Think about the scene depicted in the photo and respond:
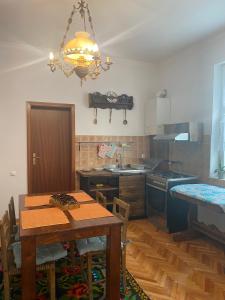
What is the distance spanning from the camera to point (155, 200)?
3994mm

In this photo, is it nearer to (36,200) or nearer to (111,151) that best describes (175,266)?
(36,200)

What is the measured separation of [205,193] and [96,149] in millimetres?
2147

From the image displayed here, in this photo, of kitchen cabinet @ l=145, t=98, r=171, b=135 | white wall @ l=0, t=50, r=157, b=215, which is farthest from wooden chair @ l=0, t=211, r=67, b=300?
kitchen cabinet @ l=145, t=98, r=171, b=135

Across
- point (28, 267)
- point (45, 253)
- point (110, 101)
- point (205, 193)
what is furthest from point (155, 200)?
point (28, 267)

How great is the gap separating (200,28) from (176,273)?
3.11 meters

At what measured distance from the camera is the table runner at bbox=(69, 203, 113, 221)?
2.03 metres

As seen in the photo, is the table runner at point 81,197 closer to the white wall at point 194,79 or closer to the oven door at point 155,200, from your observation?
the oven door at point 155,200

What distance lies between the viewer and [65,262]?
271cm

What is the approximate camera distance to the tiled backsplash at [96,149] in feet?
14.3

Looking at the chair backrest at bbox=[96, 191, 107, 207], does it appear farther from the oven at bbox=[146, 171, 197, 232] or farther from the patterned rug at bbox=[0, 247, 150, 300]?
the oven at bbox=[146, 171, 197, 232]

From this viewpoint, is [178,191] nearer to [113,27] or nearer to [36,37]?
[113,27]

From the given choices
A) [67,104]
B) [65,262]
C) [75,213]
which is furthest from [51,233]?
[67,104]

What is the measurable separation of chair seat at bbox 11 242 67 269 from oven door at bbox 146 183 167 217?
6.67 ft

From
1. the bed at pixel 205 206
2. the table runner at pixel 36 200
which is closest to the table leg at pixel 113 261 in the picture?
the table runner at pixel 36 200
